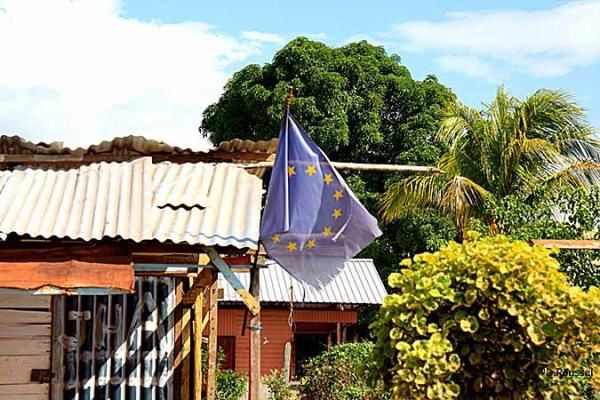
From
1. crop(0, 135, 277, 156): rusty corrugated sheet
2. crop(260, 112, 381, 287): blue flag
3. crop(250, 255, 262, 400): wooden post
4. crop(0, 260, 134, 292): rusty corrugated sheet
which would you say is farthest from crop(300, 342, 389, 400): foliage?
→ crop(0, 260, 134, 292): rusty corrugated sheet

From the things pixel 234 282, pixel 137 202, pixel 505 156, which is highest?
pixel 505 156

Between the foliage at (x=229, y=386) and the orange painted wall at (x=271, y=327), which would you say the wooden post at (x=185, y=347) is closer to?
the foliage at (x=229, y=386)

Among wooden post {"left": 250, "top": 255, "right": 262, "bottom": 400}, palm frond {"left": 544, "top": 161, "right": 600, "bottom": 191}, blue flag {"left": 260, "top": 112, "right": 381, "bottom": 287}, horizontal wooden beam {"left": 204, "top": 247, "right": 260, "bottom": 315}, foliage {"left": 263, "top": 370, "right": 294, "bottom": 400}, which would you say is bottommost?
foliage {"left": 263, "top": 370, "right": 294, "bottom": 400}

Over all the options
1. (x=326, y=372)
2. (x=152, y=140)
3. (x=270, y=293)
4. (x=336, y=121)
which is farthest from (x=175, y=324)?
(x=336, y=121)

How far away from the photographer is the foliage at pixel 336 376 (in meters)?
14.7

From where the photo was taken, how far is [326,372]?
1555 cm

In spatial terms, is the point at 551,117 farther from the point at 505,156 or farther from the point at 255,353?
the point at 255,353

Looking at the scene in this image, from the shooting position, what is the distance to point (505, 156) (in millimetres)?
17844

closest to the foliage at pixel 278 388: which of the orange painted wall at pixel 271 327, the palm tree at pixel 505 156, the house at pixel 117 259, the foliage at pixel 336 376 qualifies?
the foliage at pixel 336 376

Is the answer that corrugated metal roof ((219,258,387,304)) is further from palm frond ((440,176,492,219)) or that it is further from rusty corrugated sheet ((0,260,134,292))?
rusty corrugated sheet ((0,260,134,292))

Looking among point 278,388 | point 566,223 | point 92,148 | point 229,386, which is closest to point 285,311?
point 229,386

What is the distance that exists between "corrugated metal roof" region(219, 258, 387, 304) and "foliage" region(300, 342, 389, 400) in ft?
18.6

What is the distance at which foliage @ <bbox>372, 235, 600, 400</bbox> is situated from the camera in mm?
6016

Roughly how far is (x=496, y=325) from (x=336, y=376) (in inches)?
373
